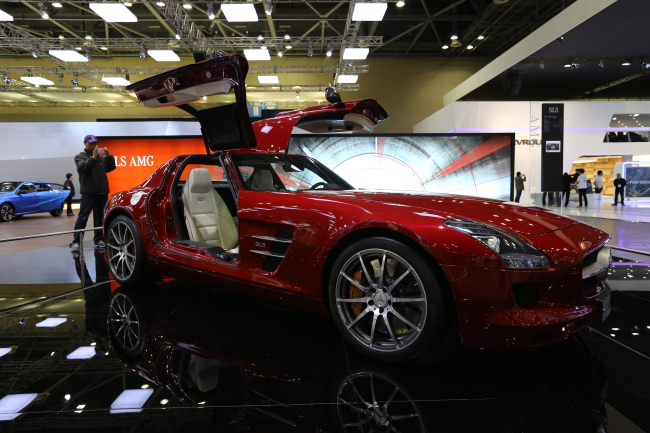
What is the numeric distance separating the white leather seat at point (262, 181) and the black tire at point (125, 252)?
4.10ft

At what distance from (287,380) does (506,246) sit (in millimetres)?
1180

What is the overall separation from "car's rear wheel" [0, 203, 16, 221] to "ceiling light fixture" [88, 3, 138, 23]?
21.9ft

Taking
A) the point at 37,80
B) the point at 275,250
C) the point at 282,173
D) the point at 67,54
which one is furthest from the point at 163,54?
the point at 275,250

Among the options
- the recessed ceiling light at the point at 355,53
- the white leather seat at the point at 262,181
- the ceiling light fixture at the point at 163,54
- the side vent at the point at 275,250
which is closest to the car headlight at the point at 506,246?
the side vent at the point at 275,250

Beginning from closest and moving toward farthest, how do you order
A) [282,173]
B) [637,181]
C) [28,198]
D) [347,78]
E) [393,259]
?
[393,259], [282,173], [28,198], [347,78], [637,181]

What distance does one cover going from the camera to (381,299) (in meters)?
1.99

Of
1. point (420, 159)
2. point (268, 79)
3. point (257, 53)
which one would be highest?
point (268, 79)

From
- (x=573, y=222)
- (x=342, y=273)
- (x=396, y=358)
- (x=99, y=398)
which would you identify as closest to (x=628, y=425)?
(x=396, y=358)

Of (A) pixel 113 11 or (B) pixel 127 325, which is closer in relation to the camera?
(B) pixel 127 325

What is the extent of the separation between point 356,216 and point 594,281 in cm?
124

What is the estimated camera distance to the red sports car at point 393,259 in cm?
174

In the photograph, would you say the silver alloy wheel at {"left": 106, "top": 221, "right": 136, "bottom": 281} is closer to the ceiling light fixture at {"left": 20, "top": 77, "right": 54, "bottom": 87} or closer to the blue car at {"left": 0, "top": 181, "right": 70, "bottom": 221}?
the blue car at {"left": 0, "top": 181, "right": 70, "bottom": 221}

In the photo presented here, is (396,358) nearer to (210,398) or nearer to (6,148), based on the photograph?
(210,398)

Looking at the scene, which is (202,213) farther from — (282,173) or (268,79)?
(268,79)
